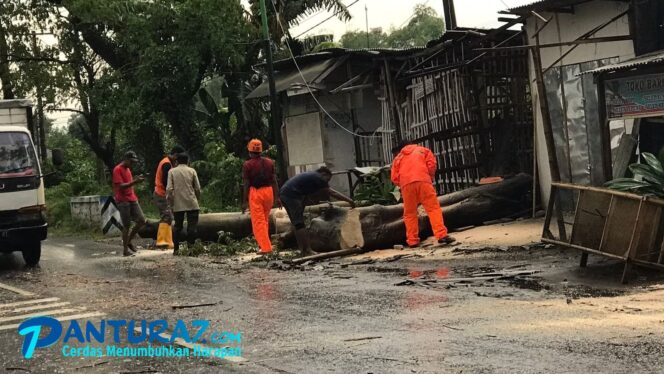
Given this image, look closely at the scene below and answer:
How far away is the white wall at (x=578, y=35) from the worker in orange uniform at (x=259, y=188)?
4.79 meters

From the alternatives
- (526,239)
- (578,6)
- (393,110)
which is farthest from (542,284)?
(393,110)

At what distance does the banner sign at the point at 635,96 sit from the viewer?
9.10 meters

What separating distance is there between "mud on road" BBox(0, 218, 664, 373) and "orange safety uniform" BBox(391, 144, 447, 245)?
0.43 m

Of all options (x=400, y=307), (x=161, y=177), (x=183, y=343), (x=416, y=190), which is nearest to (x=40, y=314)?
(x=183, y=343)

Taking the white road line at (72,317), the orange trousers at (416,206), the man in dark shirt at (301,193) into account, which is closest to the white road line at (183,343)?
the white road line at (72,317)

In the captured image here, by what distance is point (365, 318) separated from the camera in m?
6.74

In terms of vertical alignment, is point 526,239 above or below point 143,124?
below

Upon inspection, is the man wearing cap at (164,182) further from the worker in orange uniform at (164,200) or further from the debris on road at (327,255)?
the debris on road at (327,255)

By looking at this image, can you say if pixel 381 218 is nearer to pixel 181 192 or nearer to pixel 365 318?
pixel 181 192

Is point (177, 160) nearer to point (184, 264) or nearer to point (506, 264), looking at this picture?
Answer: point (184, 264)

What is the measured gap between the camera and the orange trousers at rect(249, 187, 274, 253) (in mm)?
12062

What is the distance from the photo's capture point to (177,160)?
1330 cm

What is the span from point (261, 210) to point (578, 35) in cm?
564

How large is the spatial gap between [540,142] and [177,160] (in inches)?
247
